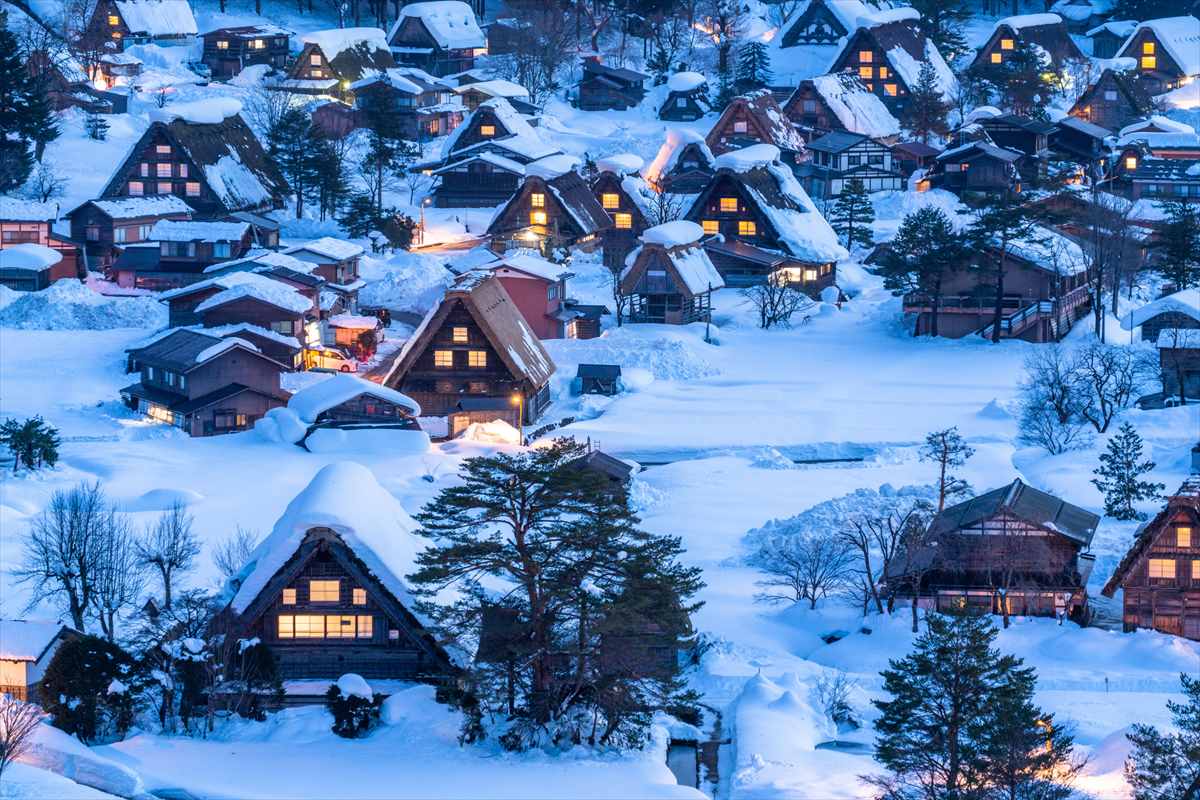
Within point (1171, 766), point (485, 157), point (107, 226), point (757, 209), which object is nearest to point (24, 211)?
point (107, 226)

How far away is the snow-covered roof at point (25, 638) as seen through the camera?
33938mm

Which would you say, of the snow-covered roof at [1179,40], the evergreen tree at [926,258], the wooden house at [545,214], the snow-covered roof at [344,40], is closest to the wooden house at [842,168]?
the wooden house at [545,214]

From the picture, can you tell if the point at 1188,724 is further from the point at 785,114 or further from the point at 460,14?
the point at 460,14

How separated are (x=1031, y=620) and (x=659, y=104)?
5283 centimetres

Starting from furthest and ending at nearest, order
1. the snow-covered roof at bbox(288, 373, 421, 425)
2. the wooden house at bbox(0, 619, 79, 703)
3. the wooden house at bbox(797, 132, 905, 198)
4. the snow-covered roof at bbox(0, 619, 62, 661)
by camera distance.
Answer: the wooden house at bbox(797, 132, 905, 198), the snow-covered roof at bbox(288, 373, 421, 425), the snow-covered roof at bbox(0, 619, 62, 661), the wooden house at bbox(0, 619, 79, 703)

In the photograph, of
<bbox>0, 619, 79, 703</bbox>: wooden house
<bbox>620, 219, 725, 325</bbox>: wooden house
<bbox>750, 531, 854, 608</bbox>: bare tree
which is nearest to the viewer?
<bbox>0, 619, 79, 703</bbox>: wooden house

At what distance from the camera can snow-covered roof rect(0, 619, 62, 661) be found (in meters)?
33.9

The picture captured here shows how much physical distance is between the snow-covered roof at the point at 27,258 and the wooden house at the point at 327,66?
2234 cm

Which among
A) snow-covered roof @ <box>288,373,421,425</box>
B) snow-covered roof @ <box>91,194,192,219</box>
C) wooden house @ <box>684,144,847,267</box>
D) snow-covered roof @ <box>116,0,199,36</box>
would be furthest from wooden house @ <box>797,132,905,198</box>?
snow-covered roof @ <box>288,373,421,425</box>

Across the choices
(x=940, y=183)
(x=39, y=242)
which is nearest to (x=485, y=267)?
(x=39, y=242)

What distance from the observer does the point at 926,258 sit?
64375mm

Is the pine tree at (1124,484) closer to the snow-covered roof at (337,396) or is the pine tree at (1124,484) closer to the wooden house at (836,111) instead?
the snow-covered roof at (337,396)

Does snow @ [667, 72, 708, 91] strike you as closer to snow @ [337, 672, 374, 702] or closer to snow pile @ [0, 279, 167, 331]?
snow pile @ [0, 279, 167, 331]

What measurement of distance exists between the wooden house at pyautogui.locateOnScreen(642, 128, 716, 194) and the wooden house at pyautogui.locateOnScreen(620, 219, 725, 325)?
1204 cm
